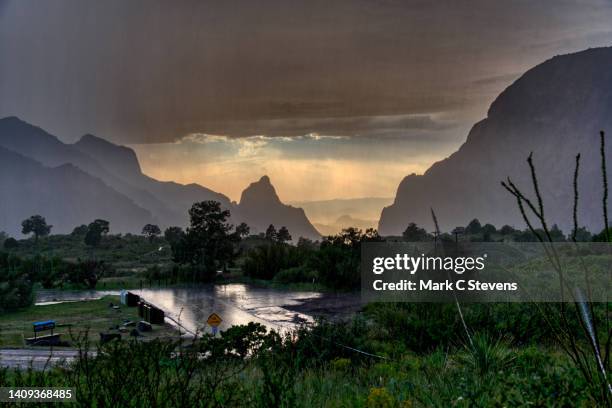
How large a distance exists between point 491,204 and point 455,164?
2510cm

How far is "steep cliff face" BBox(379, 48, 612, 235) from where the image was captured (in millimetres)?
70750

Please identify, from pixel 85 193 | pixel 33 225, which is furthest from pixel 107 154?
pixel 33 225

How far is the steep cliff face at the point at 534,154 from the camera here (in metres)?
70.8

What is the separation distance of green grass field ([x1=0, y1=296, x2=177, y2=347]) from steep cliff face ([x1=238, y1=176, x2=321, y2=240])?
6424 centimetres

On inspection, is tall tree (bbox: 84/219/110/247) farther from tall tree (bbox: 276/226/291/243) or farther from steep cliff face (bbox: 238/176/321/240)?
steep cliff face (bbox: 238/176/321/240)

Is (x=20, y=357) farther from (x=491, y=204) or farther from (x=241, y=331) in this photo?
(x=491, y=204)

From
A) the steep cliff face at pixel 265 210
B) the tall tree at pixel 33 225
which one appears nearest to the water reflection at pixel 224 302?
the tall tree at pixel 33 225

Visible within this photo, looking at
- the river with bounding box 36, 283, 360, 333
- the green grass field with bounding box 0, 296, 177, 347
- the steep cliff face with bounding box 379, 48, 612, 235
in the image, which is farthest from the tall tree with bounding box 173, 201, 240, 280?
the steep cliff face with bounding box 379, 48, 612, 235

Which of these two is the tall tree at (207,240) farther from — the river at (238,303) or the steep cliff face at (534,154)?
the steep cliff face at (534,154)

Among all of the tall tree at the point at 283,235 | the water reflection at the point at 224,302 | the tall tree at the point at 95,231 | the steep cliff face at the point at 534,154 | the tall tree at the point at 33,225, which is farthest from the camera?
the steep cliff face at the point at 534,154

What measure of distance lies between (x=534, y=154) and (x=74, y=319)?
81.8 metres

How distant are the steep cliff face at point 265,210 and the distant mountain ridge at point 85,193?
0.73ft

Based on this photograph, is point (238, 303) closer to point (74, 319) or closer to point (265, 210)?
point (74, 319)

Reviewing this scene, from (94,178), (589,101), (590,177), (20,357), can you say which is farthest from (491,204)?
(94,178)
